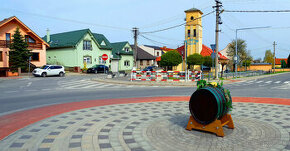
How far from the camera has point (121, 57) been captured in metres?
52.0

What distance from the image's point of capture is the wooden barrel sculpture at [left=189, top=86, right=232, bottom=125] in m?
5.60

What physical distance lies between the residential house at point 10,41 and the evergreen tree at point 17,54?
3.66ft

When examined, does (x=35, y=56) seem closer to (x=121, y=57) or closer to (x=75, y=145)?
(x=121, y=57)

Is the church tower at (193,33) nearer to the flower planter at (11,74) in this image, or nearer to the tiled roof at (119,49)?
the tiled roof at (119,49)

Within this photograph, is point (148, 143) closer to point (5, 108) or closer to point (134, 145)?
point (134, 145)

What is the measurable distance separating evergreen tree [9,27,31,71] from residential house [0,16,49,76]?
1116 millimetres

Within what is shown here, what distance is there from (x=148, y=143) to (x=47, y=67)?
28.7 meters

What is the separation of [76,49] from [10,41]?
11789 millimetres

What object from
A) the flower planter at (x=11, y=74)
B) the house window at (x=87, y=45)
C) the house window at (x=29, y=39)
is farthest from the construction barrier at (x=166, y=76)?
the house window at (x=87, y=45)

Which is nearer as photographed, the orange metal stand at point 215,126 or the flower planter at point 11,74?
the orange metal stand at point 215,126

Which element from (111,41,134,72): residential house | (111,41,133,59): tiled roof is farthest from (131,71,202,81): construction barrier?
(111,41,133,59): tiled roof

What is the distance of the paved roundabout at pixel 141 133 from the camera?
4.90 m

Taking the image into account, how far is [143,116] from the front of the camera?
25.3 ft

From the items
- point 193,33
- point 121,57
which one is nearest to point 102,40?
point 121,57
